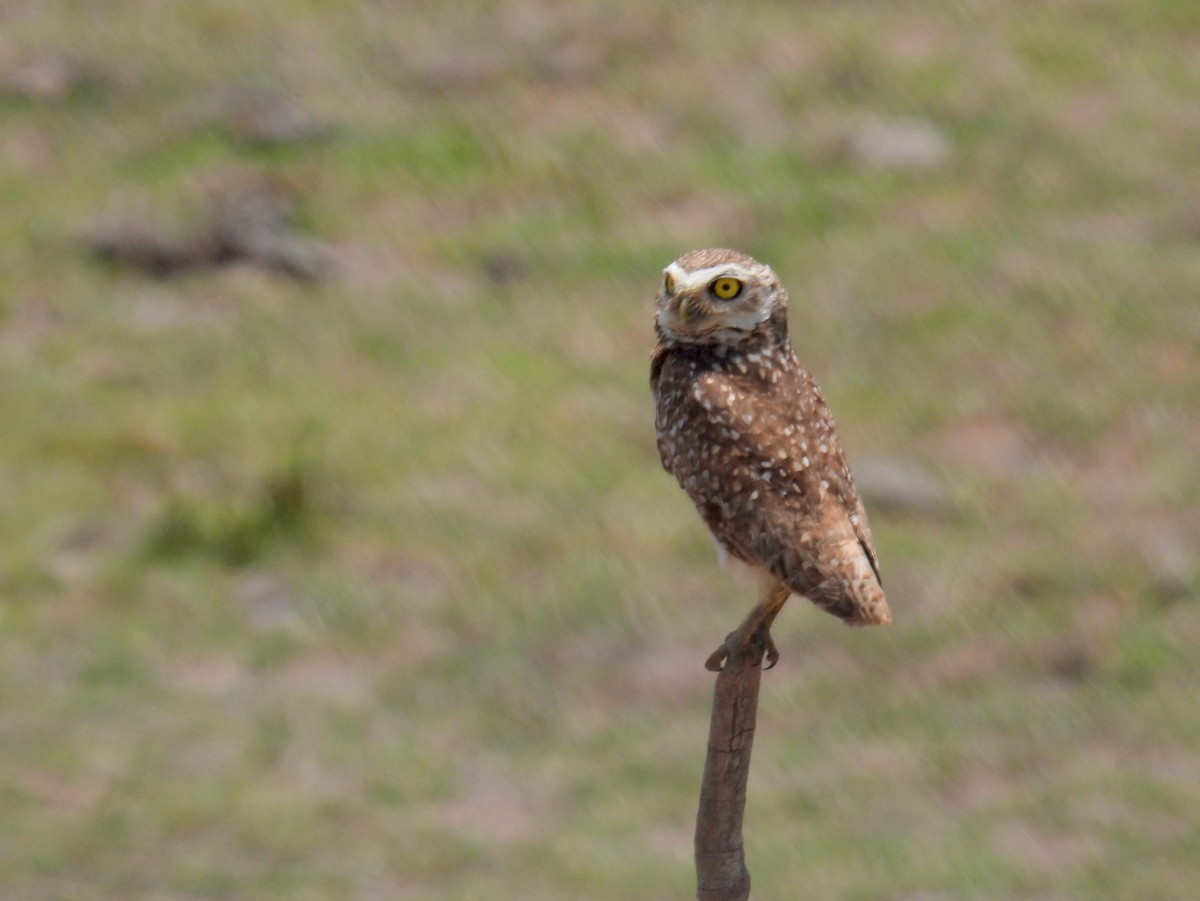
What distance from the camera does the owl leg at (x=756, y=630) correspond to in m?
5.05

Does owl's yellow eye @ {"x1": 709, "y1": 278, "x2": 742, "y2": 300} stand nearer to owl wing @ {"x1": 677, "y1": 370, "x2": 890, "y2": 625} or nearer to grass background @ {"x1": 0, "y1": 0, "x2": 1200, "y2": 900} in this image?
owl wing @ {"x1": 677, "y1": 370, "x2": 890, "y2": 625}

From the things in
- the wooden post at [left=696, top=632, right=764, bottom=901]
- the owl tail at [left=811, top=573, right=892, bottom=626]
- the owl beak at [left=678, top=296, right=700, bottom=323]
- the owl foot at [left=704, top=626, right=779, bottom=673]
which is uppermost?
the owl beak at [left=678, top=296, right=700, bottom=323]

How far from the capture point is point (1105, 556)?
34.4 feet

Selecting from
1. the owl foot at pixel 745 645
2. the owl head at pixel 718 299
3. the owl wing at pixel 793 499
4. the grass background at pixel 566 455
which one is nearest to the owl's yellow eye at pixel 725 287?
the owl head at pixel 718 299

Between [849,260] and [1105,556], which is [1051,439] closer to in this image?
[1105,556]

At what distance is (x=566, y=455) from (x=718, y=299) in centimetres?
612

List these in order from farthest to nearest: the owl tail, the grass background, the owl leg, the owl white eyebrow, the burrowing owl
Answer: the grass background < the owl white eyebrow < the owl leg < the burrowing owl < the owl tail

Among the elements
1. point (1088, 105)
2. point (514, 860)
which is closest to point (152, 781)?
point (514, 860)

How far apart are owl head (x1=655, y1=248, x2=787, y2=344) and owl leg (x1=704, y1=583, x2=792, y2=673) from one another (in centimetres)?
71

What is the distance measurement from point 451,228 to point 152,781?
5.56 metres

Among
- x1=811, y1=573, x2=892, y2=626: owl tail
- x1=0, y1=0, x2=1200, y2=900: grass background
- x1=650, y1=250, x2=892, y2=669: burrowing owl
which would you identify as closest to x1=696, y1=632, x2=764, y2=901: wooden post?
x1=650, y1=250, x2=892, y2=669: burrowing owl

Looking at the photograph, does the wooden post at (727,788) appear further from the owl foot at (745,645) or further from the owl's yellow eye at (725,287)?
the owl's yellow eye at (725,287)

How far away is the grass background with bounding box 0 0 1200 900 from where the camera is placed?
863 centimetres

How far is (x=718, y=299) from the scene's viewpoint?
207 inches
